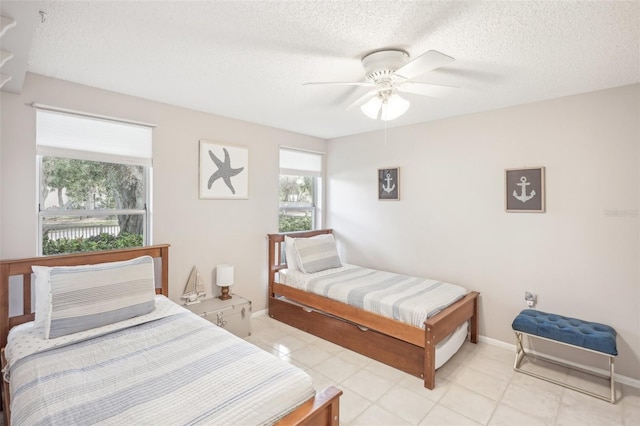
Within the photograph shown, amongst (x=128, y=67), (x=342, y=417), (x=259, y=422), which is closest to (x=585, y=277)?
(x=342, y=417)

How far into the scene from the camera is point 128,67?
7.39 ft

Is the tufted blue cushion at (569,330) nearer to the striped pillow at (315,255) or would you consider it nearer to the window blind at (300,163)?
the striped pillow at (315,255)

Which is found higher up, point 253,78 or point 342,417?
point 253,78

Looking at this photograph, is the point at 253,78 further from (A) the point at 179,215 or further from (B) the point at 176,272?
(B) the point at 176,272

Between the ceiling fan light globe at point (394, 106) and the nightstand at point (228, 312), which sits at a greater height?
the ceiling fan light globe at point (394, 106)

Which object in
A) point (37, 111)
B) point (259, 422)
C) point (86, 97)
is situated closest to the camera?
point (259, 422)

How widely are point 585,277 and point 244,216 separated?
3416 millimetres

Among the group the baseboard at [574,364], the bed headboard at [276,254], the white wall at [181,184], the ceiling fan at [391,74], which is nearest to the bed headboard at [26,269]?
the white wall at [181,184]

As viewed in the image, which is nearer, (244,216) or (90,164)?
(90,164)

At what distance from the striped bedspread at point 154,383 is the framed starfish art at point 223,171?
1809 mm

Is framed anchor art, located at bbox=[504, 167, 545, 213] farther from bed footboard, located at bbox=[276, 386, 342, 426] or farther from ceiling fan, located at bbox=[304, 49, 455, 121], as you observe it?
bed footboard, located at bbox=[276, 386, 342, 426]

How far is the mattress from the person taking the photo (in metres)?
2.69

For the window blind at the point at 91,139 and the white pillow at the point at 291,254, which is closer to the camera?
the window blind at the point at 91,139

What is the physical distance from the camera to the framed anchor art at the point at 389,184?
3.97 meters
